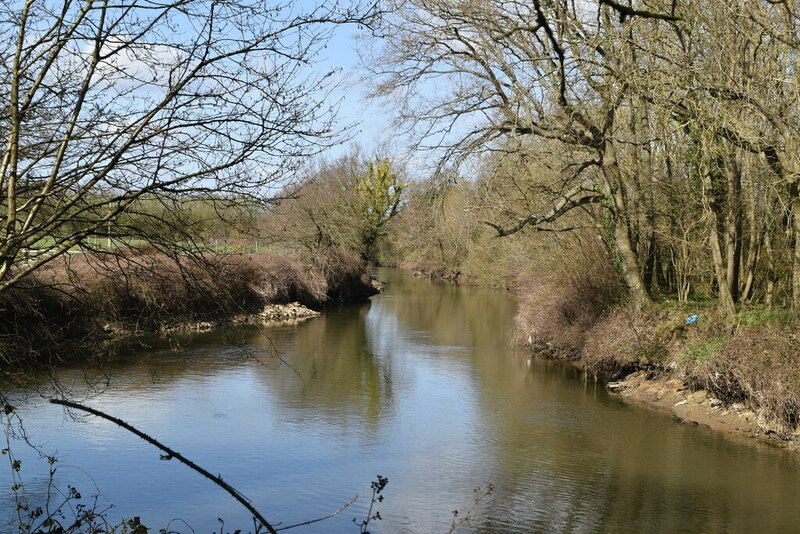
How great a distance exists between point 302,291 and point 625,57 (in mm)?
18569

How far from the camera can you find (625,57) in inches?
489

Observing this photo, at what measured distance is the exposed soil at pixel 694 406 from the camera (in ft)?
38.5

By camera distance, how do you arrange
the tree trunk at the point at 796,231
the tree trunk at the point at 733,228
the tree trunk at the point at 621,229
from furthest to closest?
1. the tree trunk at the point at 621,229
2. the tree trunk at the point at 733,228
3. the tree trunk at the point at 796,231

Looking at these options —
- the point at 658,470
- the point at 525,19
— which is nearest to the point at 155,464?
the point at 658,470

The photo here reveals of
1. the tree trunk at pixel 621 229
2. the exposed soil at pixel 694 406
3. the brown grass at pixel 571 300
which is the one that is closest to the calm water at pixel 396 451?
the exposed soil at pixel 694 406

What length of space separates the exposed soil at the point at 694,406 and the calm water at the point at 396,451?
0.35 metres

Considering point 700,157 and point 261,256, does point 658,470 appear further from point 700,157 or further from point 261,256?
Answer: point 261,256

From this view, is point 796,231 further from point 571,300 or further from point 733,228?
point 571,300

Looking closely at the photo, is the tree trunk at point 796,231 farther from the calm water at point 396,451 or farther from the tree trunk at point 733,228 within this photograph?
the calm water at point 396,451

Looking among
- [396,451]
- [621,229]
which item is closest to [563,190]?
[621,229]

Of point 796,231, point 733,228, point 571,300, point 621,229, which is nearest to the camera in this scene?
point 796,231

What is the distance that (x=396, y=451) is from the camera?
10891 mm

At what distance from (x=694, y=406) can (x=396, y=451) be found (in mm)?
5705

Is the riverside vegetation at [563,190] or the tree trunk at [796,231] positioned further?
the tree trunk at [796,231]
